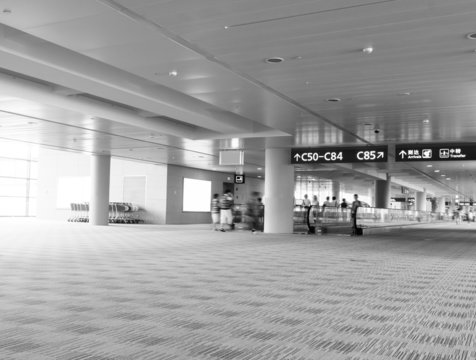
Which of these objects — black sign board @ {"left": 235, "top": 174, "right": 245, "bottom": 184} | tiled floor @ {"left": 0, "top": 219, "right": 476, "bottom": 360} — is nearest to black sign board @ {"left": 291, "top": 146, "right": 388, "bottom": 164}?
black sign board @ {"left": 235, "top": 174, "right": 245, "bottom": 184}

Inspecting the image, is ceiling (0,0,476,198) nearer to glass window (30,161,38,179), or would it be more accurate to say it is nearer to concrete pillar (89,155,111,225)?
concrete pillar (89,155,111,225)

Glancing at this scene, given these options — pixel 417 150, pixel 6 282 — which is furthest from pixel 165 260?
pixel 417 150

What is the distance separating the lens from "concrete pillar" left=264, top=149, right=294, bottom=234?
22.0 m

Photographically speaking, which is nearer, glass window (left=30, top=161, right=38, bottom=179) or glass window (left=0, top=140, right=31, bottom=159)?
glass window (left=0, top=140, right=31, bottom=159)

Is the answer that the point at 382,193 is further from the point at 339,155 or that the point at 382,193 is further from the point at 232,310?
the point at 232,310

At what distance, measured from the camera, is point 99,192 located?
27969 mm

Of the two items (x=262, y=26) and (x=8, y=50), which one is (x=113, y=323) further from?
(x=8, y=50)

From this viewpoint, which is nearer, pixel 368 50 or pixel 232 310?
pixel 232 310

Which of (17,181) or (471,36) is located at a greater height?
(471,36)

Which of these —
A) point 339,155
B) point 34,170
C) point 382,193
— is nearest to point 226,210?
point 339,155

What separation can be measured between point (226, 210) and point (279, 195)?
106 inches

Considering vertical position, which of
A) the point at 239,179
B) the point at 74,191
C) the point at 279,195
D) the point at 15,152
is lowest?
the point at 279,195

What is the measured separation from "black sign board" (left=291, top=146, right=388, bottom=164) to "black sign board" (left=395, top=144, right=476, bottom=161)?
654 mm

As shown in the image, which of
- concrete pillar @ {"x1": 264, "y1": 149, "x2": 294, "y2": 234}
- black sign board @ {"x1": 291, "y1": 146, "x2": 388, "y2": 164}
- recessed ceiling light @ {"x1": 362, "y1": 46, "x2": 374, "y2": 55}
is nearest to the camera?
recessed ceiling light @ {"x1": 362, "y1": 46, "x2": 374, "y2": 55}
